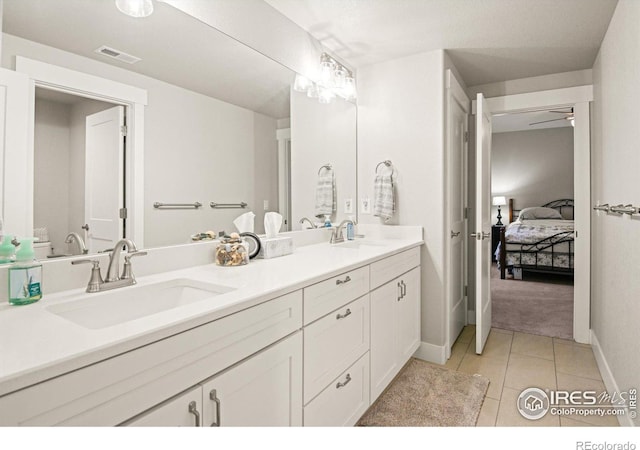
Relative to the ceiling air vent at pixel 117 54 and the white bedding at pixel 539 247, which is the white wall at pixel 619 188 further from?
the white bedding at pixel 539 247

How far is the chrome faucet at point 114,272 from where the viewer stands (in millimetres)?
1205

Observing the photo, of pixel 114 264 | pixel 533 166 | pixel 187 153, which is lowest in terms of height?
pixel 114 264

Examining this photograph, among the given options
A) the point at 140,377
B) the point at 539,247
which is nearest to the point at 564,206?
the point at 539,247

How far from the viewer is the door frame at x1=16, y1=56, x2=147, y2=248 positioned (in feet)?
3.79

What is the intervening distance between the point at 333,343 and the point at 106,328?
93cm

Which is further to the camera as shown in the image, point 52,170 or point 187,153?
point 187,153

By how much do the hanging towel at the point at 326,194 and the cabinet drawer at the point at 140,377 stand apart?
1.50 metres

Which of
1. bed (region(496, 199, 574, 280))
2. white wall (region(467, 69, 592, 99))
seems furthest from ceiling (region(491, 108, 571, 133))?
white wall (region(467, 69, 592, 99))

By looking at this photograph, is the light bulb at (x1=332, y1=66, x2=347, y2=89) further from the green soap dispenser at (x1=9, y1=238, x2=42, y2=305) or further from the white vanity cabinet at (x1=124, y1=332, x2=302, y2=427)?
the green soap dispenser at (x1=9, y1=238, x2=42, y2=305)

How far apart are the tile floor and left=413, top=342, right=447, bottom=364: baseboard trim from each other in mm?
73

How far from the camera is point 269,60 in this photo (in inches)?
83.1

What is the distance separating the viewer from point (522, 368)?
2.47 meters

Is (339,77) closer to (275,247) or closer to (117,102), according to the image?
(275,247)

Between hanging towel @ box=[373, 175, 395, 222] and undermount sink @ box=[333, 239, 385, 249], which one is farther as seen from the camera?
hanging towel @ box=[373, 175, 395, 222]
